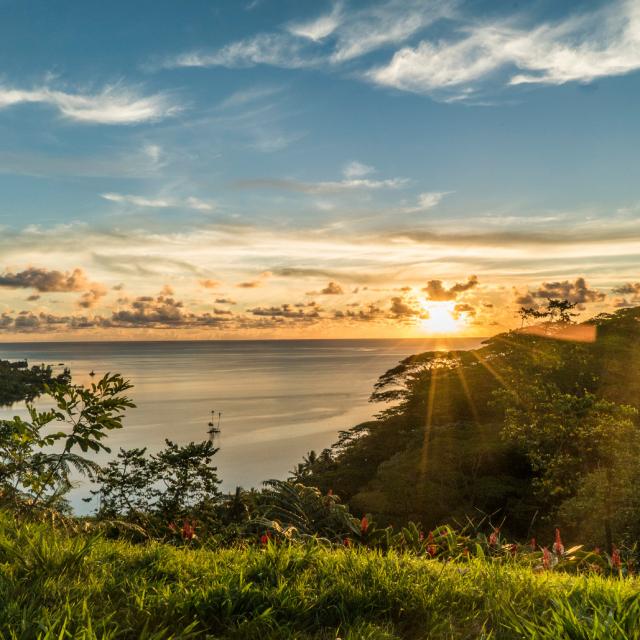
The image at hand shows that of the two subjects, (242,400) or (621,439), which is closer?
(621,439)

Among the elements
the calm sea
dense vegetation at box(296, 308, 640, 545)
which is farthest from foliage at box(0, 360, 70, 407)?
dense vegetation at box(296, 308, 640, 545)

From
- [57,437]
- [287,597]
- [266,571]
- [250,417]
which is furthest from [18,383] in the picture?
[287,597]

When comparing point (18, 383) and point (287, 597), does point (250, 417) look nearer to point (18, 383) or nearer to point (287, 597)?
point (18, 383)

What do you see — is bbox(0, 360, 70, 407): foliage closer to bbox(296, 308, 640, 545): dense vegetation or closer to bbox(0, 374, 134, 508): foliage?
bbox(296, 308, 640, 545): dense vegetation

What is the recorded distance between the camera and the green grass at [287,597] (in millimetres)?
3434

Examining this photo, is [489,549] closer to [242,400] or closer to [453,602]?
[453,602]

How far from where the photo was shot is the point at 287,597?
12.7 feet

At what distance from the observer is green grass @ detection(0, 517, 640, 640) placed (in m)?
3.43

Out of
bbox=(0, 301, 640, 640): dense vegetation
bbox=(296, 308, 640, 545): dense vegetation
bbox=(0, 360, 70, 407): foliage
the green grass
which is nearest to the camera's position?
the green grass

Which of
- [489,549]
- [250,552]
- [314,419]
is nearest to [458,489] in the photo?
[489,549]

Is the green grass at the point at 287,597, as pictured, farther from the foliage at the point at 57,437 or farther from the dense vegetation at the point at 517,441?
the dense vegetation at the point at 517,441

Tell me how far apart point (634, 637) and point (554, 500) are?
2366 centimetres

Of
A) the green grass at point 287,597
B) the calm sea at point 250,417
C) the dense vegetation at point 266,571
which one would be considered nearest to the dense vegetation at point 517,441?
the dense vegetation at point 266,571

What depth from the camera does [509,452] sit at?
2944 centimetres
